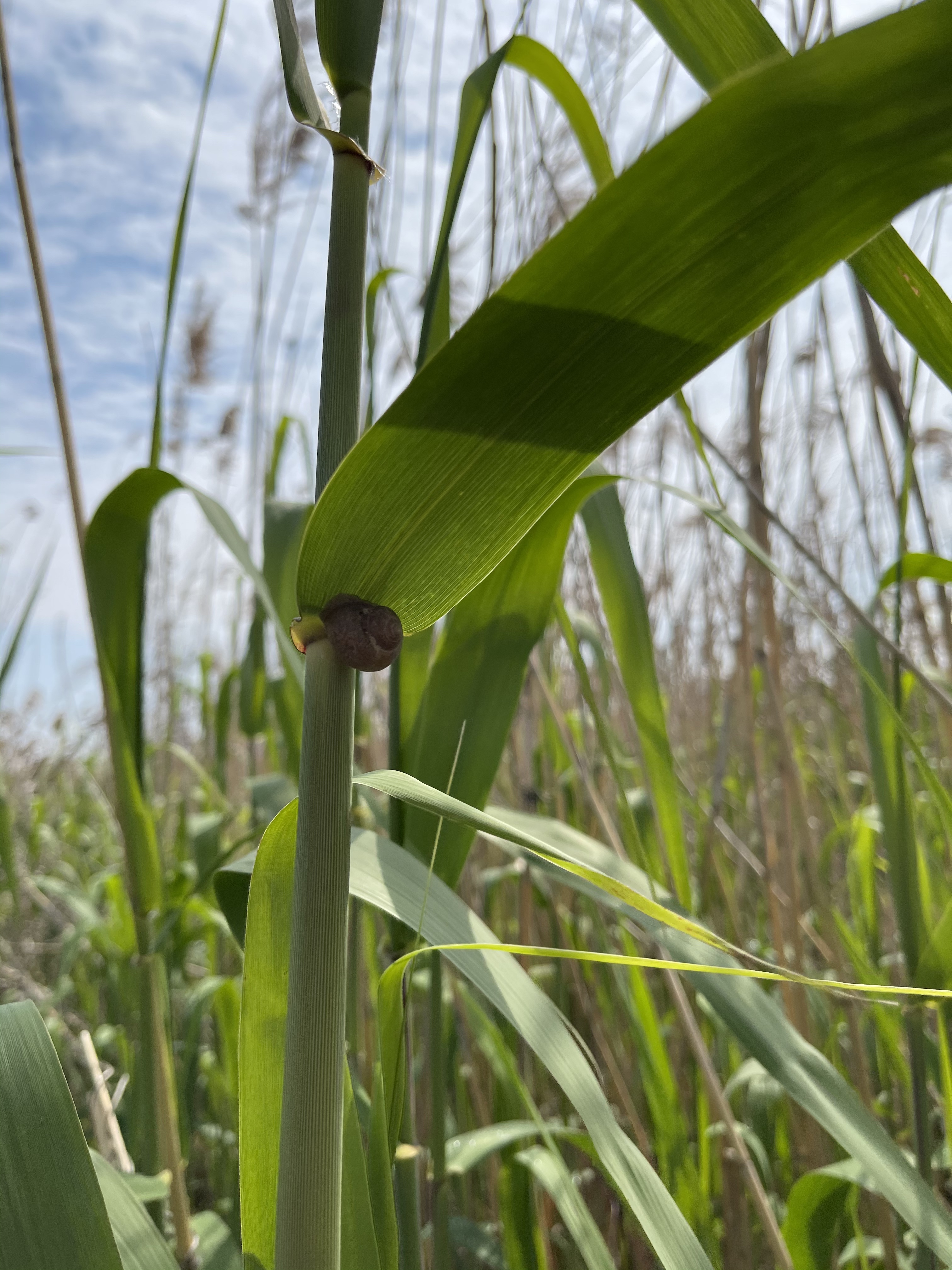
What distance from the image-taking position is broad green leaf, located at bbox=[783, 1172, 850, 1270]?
0.52m

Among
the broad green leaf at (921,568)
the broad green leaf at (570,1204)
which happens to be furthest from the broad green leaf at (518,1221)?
the broad green leaf at (921,568)

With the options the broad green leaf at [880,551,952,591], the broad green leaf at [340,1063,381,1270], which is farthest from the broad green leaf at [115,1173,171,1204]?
the broad green leaf at [880,551,952,591]

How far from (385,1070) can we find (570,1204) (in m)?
0.30

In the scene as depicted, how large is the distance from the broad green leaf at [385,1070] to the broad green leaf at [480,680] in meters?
0.06

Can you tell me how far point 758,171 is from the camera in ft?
0.57

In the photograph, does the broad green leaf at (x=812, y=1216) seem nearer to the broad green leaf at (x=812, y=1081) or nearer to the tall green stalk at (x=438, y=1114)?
the broad green leaf at (x=812, y=1081)

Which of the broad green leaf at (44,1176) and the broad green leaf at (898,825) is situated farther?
the broad green leaf at (898,825)

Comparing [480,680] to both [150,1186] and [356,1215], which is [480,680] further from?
[150,1186]

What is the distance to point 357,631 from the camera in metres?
0.23

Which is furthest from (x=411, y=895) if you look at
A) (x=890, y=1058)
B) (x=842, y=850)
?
(x=842, y=850)

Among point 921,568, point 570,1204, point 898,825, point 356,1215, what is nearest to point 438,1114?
point 570,1204

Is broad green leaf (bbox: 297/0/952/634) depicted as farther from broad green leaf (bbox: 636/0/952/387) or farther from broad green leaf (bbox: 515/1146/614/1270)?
broad green leaf (bbox: 515/1146/614/1270)

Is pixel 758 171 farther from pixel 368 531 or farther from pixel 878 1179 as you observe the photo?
pixel 878 1179

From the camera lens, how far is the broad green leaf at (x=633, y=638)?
19.0 inches
